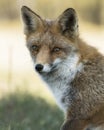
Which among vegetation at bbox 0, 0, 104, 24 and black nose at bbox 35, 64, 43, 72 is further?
vegetation at bbox 0, 0, 104, 24

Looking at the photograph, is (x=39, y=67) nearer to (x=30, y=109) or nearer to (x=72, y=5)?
(x=30, y=109)

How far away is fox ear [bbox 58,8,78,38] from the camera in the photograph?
10.6 m

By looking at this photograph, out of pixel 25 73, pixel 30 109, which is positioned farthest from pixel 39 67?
pixel 25 73

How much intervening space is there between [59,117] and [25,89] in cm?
169

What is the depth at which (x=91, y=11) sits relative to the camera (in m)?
37.4

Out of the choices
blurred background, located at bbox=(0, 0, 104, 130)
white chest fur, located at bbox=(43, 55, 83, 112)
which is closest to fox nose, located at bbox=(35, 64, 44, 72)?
white chest fur, located at bbox=(43, 55, 83, 112)

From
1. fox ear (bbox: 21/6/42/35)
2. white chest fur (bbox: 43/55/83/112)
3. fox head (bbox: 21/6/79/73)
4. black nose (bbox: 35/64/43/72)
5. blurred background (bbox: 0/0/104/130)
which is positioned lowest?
blurred background (bbox: 0/0/104/130)

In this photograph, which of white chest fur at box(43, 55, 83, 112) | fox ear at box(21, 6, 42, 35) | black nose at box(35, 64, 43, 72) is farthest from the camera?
fox ear at box(21, 6, 42, 35)

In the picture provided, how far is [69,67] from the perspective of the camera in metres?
10.5

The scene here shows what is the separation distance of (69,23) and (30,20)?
705 mm

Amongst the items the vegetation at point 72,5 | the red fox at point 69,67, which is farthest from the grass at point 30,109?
the vegetation at point 72,5

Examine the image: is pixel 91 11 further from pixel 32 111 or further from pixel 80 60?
pixel 80 60

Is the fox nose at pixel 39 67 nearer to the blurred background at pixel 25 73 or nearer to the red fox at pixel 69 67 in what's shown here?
the red fox at pixel 69 67

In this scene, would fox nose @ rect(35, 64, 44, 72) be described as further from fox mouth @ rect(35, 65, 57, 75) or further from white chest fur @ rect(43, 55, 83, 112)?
white chest fur @ rect(43, 55, 83, 112)
